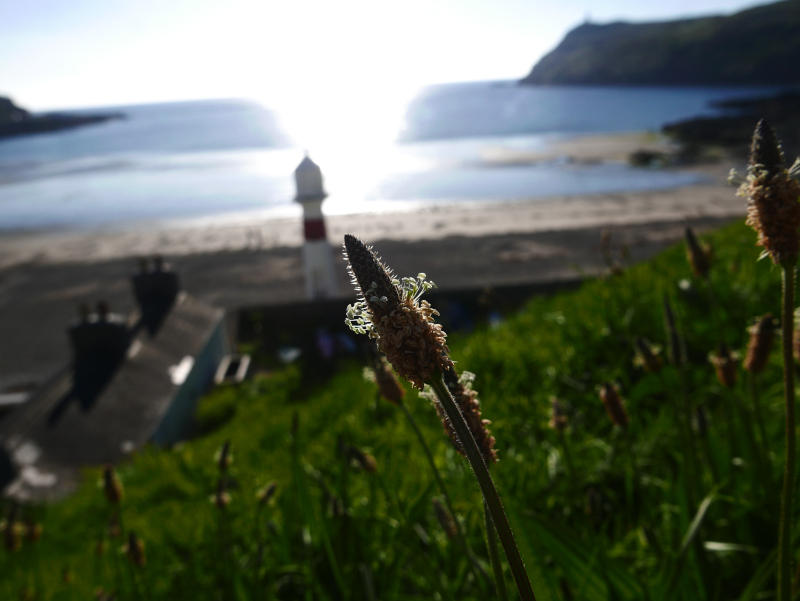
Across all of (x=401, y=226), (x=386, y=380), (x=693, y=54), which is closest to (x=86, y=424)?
(x=386, y=380)

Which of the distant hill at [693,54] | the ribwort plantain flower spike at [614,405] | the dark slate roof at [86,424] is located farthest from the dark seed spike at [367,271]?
the distant hill at [693,54]

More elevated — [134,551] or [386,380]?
[386,380]

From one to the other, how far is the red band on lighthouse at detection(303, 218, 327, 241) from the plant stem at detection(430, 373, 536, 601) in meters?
13.7

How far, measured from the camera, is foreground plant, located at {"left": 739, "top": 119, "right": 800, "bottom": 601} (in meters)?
1.38

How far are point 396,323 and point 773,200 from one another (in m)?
1.01

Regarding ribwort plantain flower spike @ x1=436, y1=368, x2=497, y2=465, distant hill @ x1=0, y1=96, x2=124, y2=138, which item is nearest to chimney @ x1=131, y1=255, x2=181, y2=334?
ribwort plantain flower spike @ x1=436, y1=368, x2=497, y2=465

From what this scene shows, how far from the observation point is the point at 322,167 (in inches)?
2763

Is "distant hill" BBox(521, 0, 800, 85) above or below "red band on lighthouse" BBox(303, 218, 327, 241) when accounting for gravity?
above

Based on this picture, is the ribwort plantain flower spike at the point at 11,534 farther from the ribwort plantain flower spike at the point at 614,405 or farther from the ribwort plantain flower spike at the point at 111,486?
the ribwort plantain flower spike at the point at 614,405

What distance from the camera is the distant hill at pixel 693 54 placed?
13862 cm

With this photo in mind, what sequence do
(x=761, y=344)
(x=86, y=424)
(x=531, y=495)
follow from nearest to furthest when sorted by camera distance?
(x=761, y=344)
(x=531, y=495)
(x=86, y=424)

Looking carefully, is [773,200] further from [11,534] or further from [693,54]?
[693,54]

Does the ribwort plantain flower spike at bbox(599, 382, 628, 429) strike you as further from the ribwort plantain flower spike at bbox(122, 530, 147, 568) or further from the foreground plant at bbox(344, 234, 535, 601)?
the ribwort plantain flower spike at bbox(122, 530, 147, 568)

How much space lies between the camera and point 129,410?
992 cm
